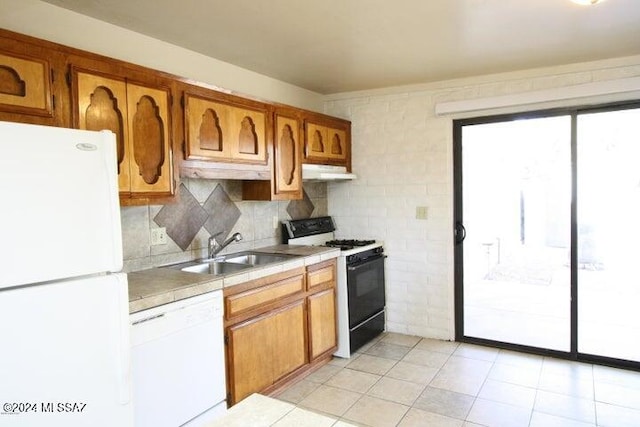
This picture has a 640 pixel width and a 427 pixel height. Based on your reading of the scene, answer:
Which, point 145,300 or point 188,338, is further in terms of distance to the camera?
point 188,338

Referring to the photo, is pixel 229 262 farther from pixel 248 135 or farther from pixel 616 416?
pixel 616 416

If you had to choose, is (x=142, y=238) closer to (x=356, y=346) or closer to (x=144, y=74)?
Result: (x=144, y=74)

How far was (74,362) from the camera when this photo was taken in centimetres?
150

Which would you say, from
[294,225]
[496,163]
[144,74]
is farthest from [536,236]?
[144,74]

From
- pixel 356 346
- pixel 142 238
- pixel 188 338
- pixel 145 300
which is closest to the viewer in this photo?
pixel 145 300

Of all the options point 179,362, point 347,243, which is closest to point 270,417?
point 179,362

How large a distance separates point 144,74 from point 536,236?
11.1 ft

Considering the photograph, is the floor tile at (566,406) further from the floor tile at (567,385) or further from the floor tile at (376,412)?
the floor tile at (376,412)

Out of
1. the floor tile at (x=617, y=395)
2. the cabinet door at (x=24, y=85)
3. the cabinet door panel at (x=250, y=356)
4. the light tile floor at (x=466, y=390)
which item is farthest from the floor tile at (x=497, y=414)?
the cabinet door at (x=24, y=85)

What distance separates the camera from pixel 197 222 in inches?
121

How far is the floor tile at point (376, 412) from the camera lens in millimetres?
2627

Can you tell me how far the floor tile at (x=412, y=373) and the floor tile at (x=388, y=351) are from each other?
0.18 metres

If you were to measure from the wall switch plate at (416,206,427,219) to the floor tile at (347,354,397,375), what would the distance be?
52.9 inches

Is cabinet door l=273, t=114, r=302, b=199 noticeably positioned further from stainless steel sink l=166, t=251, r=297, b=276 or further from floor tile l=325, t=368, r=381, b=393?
floor tile l=325, t=368, r=381, b=393
